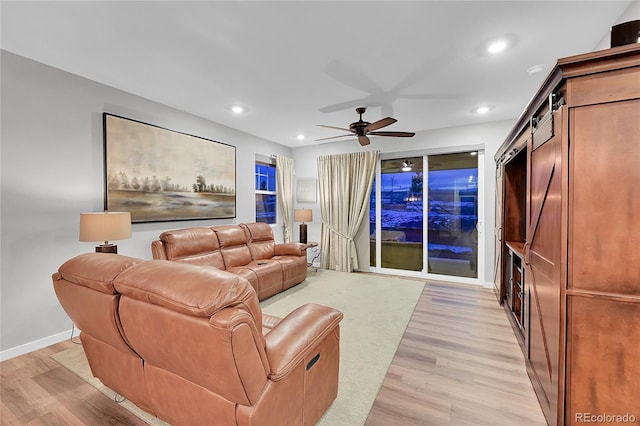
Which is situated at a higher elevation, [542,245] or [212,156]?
[212,156]

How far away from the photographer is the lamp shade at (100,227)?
2445 millimetres

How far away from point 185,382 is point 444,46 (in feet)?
9.86

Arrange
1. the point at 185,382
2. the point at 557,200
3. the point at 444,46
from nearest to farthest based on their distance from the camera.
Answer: the point at 185,382 → the point at 557,200 → the point at 444,46

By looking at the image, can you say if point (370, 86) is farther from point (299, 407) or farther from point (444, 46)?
point (299, 407)

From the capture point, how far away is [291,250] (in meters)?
4.61

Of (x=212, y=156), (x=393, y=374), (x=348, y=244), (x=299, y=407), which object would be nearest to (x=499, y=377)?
(x=393, y=374)

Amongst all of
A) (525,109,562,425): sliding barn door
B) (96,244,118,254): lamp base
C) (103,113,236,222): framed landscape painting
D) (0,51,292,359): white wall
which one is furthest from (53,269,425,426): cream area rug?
(103,113,236,222): framed landscape painting

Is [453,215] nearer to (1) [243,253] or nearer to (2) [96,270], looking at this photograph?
(1) [243,253]

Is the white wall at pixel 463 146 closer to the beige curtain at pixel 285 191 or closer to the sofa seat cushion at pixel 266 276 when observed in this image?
the beige curtain at pixel 285 191

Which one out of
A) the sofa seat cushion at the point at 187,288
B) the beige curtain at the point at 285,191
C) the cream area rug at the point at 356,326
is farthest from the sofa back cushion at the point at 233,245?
the sofa seat cushion at the point at 187,288

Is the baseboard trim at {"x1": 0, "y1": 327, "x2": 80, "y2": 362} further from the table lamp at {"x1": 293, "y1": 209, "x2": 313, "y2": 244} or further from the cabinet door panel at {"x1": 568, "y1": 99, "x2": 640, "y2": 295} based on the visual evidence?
the cabinet door panel at {"x1": 568, "y1": 99, "x2": 640, "y2": 295}

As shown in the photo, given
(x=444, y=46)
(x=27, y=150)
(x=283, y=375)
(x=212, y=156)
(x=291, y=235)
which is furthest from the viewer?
(x=291, y=235)

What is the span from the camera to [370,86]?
3021mm

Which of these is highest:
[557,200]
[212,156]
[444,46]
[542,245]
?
[444,46]
